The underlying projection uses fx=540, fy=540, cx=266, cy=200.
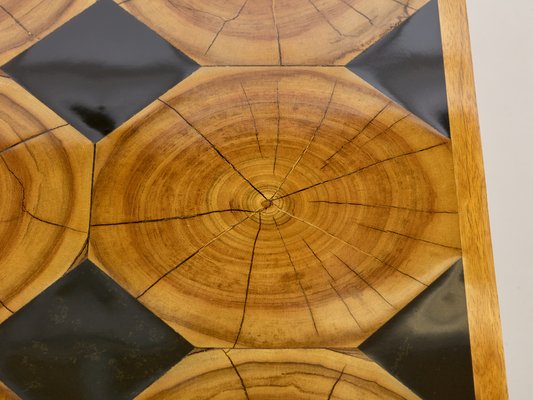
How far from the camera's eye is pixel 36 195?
2.73 ft

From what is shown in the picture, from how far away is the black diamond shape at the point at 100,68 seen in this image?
2.86 ft

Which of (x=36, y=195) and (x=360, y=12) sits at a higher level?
(x=360, y=12)

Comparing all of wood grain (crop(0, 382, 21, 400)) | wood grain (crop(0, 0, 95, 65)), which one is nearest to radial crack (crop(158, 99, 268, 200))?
wood grain (crop(0, 0, 95, 65))

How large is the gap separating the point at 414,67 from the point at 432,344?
0.46 metres

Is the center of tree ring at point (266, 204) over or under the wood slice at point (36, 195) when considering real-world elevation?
over

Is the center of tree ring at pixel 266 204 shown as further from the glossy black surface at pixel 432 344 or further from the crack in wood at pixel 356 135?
the glossy black surface at pixel 432 344

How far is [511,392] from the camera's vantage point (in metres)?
0.80

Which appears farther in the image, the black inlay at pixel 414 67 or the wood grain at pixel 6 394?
the black inlay at pixel 414 67

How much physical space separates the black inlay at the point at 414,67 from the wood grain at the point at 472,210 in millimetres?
17

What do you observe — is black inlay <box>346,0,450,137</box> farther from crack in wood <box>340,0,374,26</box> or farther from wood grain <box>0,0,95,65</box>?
wood grain <box>0,0,95,65</box>

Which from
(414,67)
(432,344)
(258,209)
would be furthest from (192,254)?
(414,67)

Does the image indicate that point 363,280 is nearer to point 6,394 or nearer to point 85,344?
point 85,344

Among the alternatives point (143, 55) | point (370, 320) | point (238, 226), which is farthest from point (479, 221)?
point (143, 55)

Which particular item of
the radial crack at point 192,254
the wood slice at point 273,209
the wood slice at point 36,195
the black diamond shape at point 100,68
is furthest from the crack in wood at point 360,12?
the wood slice at point 36,195
